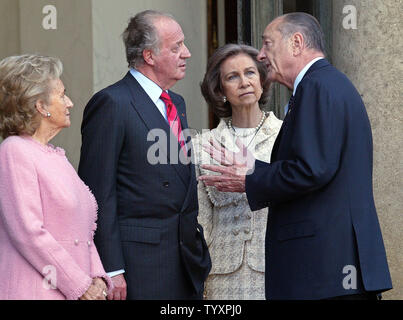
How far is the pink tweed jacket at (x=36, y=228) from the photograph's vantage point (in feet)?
11.0

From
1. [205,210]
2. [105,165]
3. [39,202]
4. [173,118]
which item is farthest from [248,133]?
[39,202]

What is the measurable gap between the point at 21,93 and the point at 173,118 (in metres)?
0.99

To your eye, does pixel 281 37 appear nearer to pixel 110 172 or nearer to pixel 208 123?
pixel 110 172

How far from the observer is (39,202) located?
338 cm

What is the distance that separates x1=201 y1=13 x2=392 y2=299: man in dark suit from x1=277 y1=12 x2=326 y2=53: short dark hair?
25 cm

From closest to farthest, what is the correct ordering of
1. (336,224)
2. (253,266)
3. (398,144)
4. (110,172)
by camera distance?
1. (336,224)
2. (110,172)
3. (253,266)
4. (398,144)

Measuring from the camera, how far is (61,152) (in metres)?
3.65

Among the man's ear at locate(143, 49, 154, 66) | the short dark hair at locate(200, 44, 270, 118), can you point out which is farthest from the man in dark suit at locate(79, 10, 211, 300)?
the short dark hair at locate(200, 44, 270, 118)

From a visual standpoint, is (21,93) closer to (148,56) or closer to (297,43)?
(148,56)

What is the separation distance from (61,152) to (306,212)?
1.06m

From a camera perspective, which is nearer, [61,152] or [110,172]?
[61,152]

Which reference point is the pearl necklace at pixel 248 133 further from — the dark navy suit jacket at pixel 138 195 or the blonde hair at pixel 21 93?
the blonde hair at pixel 21 93

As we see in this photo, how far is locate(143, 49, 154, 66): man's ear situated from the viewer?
429cm
